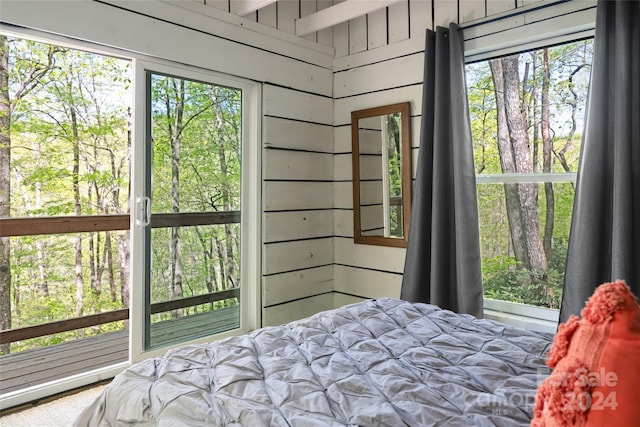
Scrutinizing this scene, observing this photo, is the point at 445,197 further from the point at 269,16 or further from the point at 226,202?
the point at 269,16

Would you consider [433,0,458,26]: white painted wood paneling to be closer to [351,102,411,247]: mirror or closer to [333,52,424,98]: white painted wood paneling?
[333,52,424,98]: white painted wood paneling

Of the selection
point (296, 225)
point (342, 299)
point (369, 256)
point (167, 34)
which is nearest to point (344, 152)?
point (296, 225)

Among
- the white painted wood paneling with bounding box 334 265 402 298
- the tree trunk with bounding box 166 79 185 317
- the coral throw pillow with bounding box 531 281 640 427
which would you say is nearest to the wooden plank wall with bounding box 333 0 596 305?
the white painted wood paneling with bounding box 334 265 402 298

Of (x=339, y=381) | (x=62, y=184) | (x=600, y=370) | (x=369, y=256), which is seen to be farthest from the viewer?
(x=62, y=184)

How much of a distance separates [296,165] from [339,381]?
2278mm

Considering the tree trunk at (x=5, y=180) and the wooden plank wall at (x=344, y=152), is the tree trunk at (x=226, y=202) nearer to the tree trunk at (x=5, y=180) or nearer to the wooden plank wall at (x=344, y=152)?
the wooden plank wall at (x=344, y=152)

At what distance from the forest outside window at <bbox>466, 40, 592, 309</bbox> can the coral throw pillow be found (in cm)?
200

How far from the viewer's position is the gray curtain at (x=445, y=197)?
2604 mm

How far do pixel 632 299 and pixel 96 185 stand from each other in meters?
4.48

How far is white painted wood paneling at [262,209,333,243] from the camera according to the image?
3.12 metres

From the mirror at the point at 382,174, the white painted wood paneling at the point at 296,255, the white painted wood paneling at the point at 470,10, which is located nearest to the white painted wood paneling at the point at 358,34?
the mirror at the point at 382,174

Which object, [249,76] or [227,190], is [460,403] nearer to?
[227,190]

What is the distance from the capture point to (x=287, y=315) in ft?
10.7

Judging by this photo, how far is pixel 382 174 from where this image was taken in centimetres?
318
